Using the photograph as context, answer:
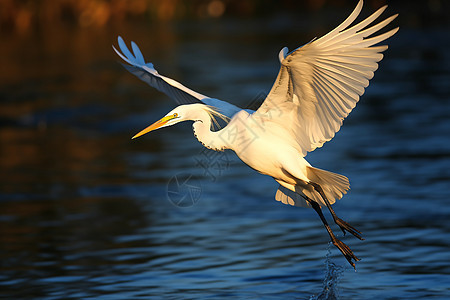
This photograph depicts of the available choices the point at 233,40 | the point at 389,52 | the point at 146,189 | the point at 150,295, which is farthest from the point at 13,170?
the point at 233,40

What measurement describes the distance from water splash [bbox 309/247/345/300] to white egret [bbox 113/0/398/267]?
0.31 m

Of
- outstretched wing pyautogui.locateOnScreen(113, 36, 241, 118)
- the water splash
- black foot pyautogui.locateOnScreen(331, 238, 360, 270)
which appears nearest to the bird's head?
outstretched wing pyautogui.locateOnScreen(113, 36, 241, 118)

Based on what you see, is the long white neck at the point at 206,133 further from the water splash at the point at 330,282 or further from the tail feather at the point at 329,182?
the water splash at the point at 330,282

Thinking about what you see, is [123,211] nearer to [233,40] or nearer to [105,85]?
[105,85]

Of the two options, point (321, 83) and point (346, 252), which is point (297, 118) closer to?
point (321, 83)

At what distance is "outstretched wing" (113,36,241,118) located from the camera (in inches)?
293

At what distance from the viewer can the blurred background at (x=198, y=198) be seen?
793cm

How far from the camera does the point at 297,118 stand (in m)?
7.09

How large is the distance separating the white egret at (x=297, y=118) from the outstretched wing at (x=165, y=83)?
0.5 inches

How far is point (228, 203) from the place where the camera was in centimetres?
1084

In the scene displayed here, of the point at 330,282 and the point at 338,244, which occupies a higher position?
the point at 338,244

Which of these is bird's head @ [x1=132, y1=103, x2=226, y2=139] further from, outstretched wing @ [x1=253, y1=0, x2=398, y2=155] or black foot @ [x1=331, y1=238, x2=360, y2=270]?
black foot @ [x1=331, y1=238, x2=360, y2=270]

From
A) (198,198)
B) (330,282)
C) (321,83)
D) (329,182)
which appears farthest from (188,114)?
(198,198)

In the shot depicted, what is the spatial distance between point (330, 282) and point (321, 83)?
188cm
